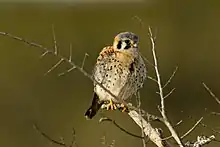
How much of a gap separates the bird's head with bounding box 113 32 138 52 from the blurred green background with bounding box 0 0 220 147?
A: 2.23m

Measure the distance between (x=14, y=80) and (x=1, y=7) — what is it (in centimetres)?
84

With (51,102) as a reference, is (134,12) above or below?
above

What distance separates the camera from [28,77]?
658 centimetres

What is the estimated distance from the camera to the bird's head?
317cm

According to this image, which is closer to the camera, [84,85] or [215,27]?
[84,85]

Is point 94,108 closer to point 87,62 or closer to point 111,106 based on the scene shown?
point 111,106

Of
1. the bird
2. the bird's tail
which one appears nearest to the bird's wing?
the bird

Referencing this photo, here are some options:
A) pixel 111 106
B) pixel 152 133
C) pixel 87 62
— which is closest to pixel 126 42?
pixel 111 106

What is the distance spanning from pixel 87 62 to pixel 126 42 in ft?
9.83

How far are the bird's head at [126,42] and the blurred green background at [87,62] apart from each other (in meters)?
2.23

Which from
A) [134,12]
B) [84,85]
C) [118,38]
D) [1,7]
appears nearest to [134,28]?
[134,12]

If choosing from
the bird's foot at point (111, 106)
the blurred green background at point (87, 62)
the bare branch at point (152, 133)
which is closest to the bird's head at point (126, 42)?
the bird's foot at point (111, 106)

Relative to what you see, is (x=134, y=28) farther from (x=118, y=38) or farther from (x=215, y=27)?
(x=118, y=38)

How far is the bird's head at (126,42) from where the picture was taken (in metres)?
3.17
